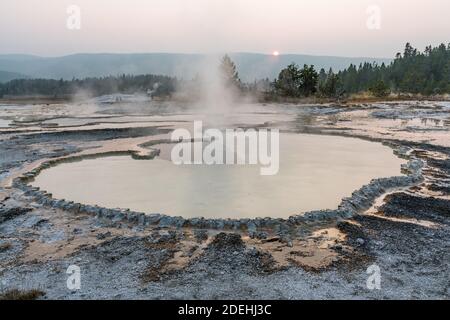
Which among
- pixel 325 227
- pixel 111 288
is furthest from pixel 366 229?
pixel 111 288

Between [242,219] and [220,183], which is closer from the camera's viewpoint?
[242,219]

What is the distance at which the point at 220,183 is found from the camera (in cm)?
1370

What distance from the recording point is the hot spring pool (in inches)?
458

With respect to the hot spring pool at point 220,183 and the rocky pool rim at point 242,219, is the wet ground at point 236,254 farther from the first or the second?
the hot spring pool at point 220,183

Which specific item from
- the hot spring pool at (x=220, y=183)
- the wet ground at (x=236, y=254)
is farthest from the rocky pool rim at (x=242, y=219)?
the hot spring pool at (x=220, y=183)

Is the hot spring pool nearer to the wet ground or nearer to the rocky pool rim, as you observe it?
the rocky pool rim

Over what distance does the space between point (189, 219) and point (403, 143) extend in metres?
15.6

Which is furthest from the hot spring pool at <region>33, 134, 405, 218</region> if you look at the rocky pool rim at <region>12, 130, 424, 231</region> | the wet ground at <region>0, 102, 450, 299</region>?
the wet ground at <region>0, 102, 450, 299</region>

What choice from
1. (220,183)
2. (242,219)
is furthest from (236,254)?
(220,183)

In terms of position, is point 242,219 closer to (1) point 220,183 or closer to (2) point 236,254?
(2) point 236,254

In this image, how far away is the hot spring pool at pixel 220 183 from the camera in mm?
11633

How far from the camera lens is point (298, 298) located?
6980mm

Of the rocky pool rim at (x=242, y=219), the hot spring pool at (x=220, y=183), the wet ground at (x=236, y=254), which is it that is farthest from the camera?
the hot spring pool at (x=220, y=183)
